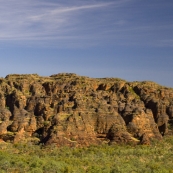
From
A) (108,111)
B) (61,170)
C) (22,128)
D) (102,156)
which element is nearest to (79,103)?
(108,111)

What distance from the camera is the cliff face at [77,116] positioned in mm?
67500

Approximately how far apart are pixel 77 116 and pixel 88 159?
1535 cm

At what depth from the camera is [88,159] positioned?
56.5m

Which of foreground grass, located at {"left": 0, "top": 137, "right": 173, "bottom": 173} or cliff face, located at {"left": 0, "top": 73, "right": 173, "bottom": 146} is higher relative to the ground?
cliff face, located at {"left": 0, "top": 73, "right": 173, "bottom": 146}

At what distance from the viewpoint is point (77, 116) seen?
2783 inches

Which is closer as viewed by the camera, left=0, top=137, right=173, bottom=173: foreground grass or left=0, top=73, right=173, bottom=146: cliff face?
left=0, top=137, right=173, bottom=173: foreground grass

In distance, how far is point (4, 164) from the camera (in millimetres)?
49156

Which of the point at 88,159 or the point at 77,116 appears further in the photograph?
the point at 77,116

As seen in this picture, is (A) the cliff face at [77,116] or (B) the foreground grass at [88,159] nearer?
(B) the foreground grass at [88,159]

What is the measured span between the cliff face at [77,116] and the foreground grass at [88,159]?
316 cm

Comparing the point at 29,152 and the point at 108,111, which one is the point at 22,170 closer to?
the point at 29,152

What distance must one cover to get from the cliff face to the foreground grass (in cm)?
316

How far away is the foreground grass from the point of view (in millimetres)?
48750

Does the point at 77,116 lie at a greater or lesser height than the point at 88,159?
greater
